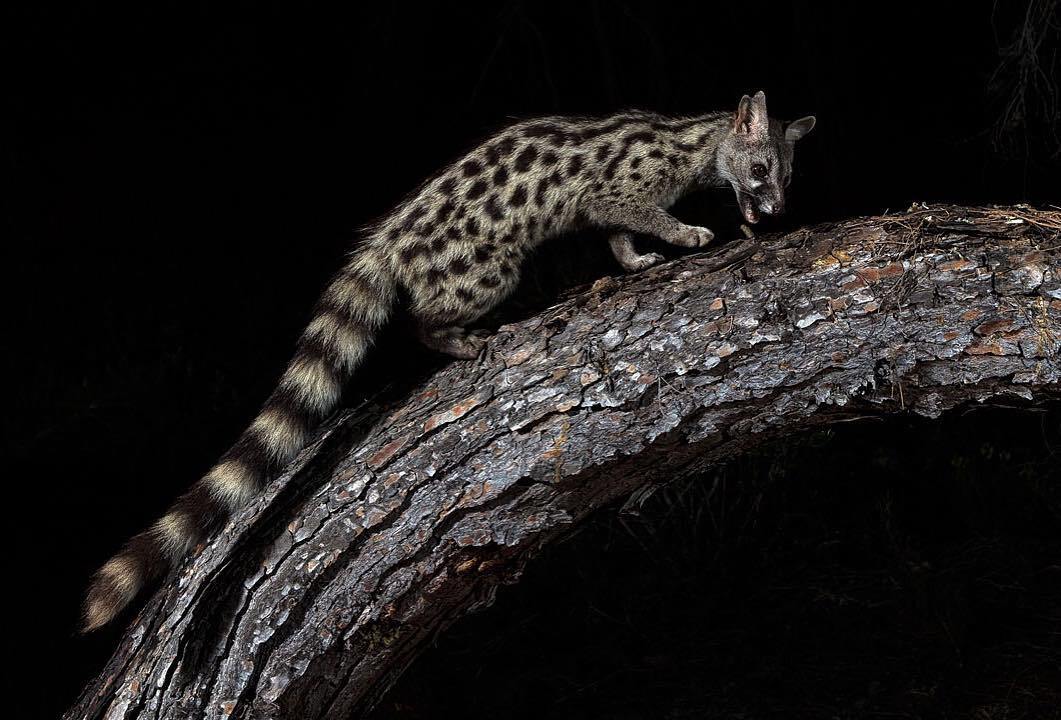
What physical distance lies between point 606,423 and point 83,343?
12.4 feet

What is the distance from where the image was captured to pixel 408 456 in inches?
120

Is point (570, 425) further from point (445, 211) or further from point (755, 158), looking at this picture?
point (755, 158)

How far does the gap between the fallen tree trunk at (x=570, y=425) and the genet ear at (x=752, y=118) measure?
4.15 feet

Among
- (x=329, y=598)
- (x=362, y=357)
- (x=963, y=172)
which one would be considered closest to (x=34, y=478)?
(x=362, y=357)

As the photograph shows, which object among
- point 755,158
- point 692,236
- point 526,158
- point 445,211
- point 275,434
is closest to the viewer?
point 275,434

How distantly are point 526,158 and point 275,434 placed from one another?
4.03ft

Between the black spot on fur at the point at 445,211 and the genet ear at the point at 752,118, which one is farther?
the genet ear at the point at 752,118

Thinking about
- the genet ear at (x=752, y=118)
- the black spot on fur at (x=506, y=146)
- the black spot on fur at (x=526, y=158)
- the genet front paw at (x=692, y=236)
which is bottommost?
the genet front paw at (x=692, y=236)

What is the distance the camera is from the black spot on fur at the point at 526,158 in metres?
3.79

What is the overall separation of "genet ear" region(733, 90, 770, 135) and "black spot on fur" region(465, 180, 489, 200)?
111cm

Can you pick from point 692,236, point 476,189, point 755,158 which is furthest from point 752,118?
point 476,189

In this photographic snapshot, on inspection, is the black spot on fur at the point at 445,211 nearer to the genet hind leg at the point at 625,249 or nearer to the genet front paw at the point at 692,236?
the genet hind leg at the point at 625,249

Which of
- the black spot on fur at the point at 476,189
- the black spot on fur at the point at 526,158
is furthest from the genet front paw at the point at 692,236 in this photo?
the black spot on fur at the point at 476,189

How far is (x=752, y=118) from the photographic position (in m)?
4.27
